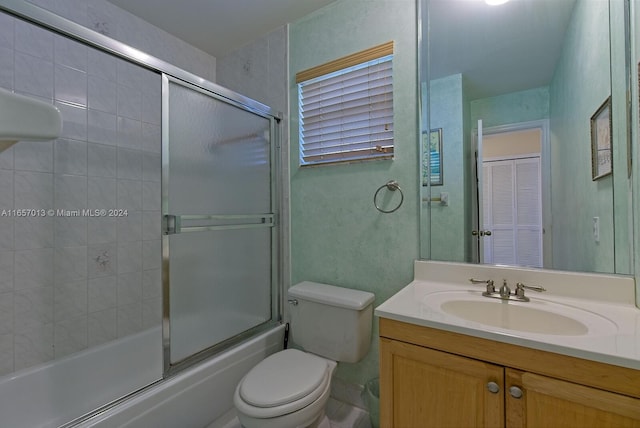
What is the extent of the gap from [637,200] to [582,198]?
0.19 meters

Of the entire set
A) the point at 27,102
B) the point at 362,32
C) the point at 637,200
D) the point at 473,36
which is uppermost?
the point at 362,32

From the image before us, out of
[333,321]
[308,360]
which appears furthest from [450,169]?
[308,360]

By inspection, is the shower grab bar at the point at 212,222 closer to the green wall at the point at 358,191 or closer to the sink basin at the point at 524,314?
the green wall at the point at 358,191

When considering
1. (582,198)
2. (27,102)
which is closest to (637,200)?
(582,198)

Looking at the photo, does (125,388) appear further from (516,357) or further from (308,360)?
(516,357)

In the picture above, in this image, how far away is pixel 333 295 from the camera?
5.02 feet

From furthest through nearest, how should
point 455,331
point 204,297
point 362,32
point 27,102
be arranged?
point 362,32 → point 204,297 → point 455,331 → point 27,102

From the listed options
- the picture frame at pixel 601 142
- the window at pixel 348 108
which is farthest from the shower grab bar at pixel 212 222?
the picture frame at pixel 601 142

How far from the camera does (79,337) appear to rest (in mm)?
1631

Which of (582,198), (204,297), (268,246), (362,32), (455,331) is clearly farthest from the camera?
(268,246)

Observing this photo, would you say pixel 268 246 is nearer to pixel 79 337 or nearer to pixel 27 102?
pixel 79 337

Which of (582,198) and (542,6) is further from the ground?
(542,6)

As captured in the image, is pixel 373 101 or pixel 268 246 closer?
pixel 373 101

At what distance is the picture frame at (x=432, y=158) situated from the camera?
1465mm
